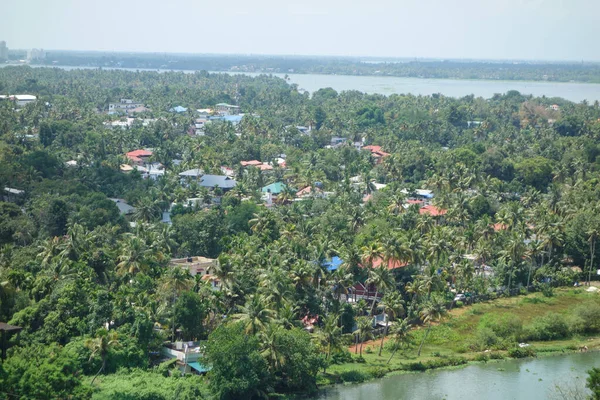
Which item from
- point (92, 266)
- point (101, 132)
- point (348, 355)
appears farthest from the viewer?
point (101, 132)

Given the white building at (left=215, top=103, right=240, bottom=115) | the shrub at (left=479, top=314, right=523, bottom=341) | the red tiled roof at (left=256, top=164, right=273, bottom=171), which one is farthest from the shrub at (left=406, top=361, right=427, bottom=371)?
the white building at (left=215, top=103, right=240, bottom=115)

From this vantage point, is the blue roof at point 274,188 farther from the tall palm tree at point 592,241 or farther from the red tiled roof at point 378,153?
the tall palm tree at point 592,241

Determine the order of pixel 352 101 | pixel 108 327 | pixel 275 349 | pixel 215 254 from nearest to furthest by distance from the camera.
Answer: pixel 275 349 < pixel 108 327 < pixel 215 254 < pixel 352 101

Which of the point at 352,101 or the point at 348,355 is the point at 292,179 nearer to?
the point at 348,355

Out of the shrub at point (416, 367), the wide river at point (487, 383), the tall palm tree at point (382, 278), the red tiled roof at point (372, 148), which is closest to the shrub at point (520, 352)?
the wide river at point (487, 383)

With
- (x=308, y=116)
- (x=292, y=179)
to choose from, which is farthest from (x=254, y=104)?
(x=292, y=179)
